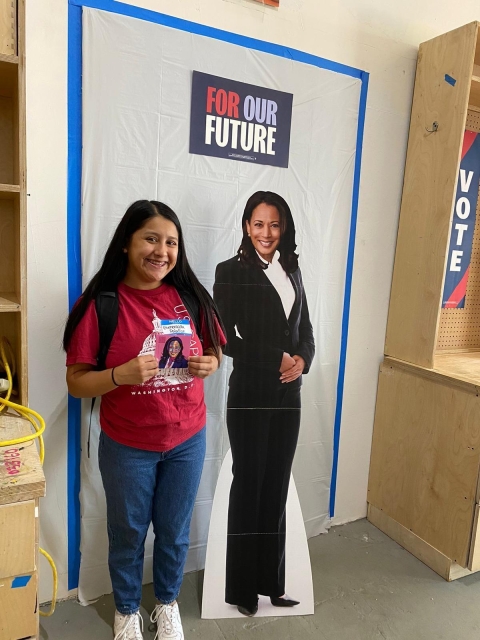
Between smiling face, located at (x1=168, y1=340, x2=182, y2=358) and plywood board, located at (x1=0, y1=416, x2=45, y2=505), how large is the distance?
0.45 m

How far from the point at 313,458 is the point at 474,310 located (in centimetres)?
128

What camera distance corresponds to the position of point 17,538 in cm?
112

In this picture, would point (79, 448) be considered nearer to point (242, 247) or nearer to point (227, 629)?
point (227, 629)

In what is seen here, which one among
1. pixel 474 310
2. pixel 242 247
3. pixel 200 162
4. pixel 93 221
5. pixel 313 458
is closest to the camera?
pixel 93 221

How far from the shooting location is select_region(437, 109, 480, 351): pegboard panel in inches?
108

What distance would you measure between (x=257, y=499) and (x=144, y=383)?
821 millimetres

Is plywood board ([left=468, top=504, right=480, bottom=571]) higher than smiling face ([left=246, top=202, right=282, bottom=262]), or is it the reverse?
smiling face ([left=246, top=202, right=282, bottom=262])

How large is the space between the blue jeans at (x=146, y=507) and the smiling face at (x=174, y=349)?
0.34m

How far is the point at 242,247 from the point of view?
6.68ft

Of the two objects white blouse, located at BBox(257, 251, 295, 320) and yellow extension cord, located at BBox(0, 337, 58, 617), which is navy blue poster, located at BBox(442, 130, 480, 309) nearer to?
white blouse, located at BBox(257, 251, 295, 320)

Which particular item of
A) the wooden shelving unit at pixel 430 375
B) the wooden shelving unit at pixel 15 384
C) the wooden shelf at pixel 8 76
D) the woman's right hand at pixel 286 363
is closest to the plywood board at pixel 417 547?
the wooden shelving unit at pixel 430 375

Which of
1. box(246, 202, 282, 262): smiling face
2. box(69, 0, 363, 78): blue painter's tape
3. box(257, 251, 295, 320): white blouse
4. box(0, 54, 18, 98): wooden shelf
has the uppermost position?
box(69, 0, 363, 78): blue painter's tape

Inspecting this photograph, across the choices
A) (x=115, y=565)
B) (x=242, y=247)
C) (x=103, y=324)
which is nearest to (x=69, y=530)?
(x=115, y=565)

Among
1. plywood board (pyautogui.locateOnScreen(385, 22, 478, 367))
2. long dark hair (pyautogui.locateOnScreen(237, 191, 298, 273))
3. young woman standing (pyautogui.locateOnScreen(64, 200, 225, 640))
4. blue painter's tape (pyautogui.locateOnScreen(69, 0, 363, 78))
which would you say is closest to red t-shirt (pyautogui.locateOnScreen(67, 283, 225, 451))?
young woman standing (pyautogui.locateOnScreen(64, 200, 225, 640))
